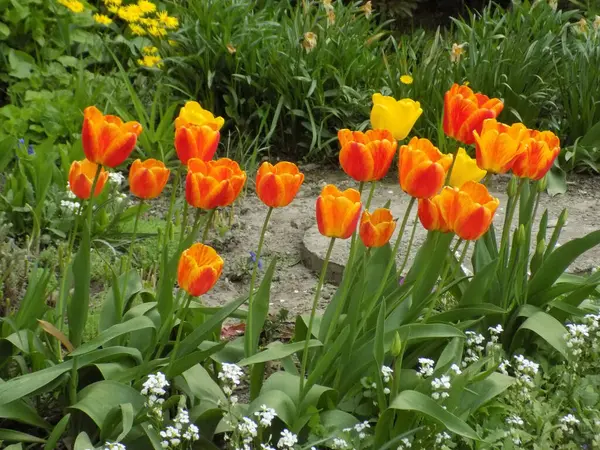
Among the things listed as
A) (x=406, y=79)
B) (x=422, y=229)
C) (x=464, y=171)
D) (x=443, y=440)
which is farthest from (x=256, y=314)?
(x=406, y=79)

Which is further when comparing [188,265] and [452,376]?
[452,376]

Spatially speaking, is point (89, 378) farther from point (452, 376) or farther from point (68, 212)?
point (68, 212)

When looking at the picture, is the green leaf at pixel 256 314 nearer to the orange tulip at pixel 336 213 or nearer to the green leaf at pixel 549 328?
the orange tulip at pixel 336 213

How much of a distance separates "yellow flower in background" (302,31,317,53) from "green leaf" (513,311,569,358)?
111 inches

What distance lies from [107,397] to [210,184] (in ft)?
1.94

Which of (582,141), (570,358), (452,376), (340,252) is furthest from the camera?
(582,141)

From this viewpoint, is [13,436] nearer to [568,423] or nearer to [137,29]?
[568,423]

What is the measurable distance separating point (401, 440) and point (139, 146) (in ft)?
9.74

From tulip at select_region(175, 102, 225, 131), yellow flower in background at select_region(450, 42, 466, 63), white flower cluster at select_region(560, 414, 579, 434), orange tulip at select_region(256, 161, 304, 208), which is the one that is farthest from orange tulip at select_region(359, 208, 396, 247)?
yellow flower in background at select_region(450, 42, 466, 63)

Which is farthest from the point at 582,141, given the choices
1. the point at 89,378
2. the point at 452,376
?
the point at 89,378

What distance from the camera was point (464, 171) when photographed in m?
2.53

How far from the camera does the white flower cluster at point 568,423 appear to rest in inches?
95.3

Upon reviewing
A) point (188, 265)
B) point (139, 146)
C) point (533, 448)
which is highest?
point (188, 265)

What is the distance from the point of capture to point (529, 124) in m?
5.46
